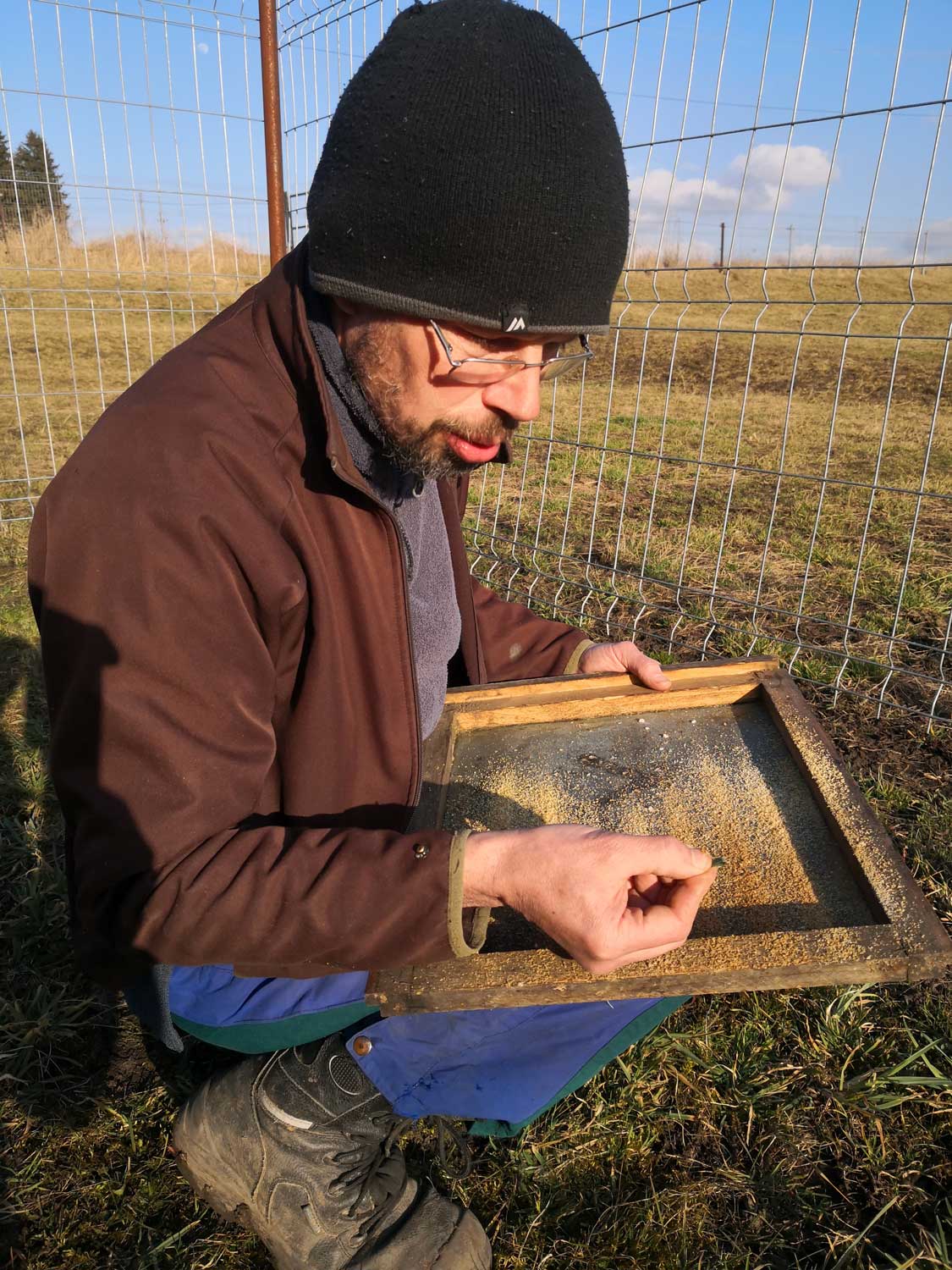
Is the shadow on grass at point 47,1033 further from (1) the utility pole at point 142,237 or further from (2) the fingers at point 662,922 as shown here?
(1) the utility pole at point 142,237

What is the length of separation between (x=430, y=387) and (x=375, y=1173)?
60.7 inches

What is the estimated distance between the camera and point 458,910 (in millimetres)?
1356

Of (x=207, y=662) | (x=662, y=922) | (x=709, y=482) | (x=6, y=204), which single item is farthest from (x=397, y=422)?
(x=6, y=204)

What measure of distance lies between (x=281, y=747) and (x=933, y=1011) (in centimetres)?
183

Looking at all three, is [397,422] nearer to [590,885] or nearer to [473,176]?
[473,176]

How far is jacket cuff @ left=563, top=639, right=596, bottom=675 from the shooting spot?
2371mm

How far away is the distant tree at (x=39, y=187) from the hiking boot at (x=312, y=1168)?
5996mm

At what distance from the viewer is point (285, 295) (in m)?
1.60

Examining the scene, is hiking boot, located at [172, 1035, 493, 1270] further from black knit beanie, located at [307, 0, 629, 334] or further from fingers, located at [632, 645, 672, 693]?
black knit beanie, located at [307, 0, 629, 334]

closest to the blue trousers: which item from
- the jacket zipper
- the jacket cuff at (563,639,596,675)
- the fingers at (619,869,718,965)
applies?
the jacket zipper

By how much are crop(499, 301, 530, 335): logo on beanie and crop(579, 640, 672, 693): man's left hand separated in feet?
2.96

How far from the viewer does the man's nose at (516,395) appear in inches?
61.9

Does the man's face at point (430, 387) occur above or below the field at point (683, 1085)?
above

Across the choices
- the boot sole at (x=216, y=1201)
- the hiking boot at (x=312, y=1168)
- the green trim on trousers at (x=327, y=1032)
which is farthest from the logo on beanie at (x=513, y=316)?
the boot sole at (x=216, y=1201)
